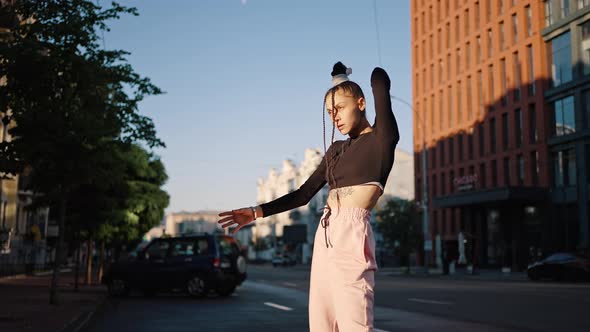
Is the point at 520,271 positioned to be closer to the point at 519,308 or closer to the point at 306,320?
the point at 519,308

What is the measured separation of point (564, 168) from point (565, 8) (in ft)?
33.5

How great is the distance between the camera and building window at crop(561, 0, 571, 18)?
1667 inches

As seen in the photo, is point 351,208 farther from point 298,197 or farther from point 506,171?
point 506,171

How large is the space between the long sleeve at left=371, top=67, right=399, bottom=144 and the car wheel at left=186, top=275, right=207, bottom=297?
1672cm

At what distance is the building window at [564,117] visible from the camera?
41.3m

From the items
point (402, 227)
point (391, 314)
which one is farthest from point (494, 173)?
point (391, 314)

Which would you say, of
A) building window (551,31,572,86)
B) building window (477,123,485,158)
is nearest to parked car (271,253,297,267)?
building window (477,123,485,158)

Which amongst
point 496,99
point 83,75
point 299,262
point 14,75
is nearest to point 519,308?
point 83,75

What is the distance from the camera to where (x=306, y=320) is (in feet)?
37.9

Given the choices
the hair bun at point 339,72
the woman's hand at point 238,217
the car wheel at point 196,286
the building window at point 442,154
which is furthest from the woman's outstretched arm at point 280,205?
the building window at point 442,154

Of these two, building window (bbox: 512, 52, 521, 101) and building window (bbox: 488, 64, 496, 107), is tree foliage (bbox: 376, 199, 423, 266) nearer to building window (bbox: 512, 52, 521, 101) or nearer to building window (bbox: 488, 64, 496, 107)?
building window (bbox: 488, 64, 496, 107)

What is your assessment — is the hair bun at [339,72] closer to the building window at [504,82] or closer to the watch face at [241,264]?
the watch face at [241,264]

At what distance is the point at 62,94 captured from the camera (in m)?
14.9

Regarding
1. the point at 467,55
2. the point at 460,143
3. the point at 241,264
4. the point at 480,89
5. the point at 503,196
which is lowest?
the point at 241,264
